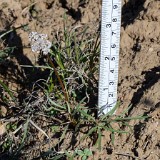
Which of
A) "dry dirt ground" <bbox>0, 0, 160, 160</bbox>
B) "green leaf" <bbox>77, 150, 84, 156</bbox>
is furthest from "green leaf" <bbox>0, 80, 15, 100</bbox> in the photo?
"green leaf" <bbox>77, 150, 84, 156</bbox>

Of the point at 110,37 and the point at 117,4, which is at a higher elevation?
the point at 117,4

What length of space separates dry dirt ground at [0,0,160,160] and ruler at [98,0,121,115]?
0.13 metres

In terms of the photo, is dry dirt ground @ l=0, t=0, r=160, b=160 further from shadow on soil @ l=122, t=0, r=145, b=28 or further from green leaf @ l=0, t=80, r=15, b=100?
green leaf @ l=0, t=80, r=15, b=100

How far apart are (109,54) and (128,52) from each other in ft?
1.57

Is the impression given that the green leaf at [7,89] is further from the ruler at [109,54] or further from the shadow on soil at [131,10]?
the shadow on soil at [131,10]

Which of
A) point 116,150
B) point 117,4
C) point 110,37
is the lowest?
point 116,150

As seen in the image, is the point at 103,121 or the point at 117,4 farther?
the point at 103,121

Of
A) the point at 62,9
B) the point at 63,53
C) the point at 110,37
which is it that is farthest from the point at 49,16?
the point at 110,37

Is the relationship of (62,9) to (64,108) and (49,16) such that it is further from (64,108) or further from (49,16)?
(64,108)

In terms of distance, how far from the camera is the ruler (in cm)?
214

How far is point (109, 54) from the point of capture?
2.25 metres

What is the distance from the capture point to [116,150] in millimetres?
2342

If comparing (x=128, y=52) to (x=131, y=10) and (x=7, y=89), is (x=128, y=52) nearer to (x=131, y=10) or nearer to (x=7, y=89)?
(x=131, y=10)

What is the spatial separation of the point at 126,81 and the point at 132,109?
8.1 inches
